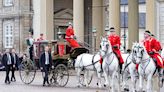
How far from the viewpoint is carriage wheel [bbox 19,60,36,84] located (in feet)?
88.8

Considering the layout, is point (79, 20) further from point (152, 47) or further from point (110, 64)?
point (152, 47)

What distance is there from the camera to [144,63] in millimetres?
18719

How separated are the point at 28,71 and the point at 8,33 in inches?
1030

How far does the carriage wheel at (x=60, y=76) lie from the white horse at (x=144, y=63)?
699 cm

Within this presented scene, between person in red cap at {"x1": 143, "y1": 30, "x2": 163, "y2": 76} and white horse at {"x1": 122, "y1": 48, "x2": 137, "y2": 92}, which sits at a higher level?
person in red cap at {"x1": 143, "y1": 30, "x2": 163, "y2": 76}

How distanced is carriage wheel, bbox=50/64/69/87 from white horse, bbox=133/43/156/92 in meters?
6.99

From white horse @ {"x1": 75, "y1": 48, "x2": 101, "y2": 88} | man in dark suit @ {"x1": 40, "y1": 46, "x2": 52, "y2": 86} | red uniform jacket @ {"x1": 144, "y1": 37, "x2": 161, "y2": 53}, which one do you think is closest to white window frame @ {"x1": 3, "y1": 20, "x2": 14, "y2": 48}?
man in dark suit @ {"x1": 40, "y1": 46, "x2": 52, "y2": 86}

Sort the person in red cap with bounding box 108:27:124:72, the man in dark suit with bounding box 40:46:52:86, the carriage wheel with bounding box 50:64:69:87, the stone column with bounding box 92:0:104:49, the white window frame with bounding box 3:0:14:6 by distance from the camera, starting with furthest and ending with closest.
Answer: the white window frame with bounding box 3:0:14:6 → the stone column with bounding box 92:0:104:49 → the man in dark suit with bounding box 40:46:52:86 → the carriage wheel with bounding box 50:64:69:87 → the person in red cap with bounding box 108:27:124:72

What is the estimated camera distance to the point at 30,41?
35.6m

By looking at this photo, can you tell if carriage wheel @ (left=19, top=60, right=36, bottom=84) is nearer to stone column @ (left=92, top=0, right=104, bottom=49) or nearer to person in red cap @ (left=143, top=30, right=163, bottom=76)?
person in red cap @ (left=143, top=30, right=163, bottom=76)

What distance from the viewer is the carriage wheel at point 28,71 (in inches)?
1066

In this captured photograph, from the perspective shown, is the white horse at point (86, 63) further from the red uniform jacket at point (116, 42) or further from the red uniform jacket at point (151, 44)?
the red uniform jacket at point (151, 44)

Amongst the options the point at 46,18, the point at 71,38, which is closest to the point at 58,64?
the point at 71,38

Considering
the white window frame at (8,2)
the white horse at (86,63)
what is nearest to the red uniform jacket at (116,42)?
the white horse at (86,63)
